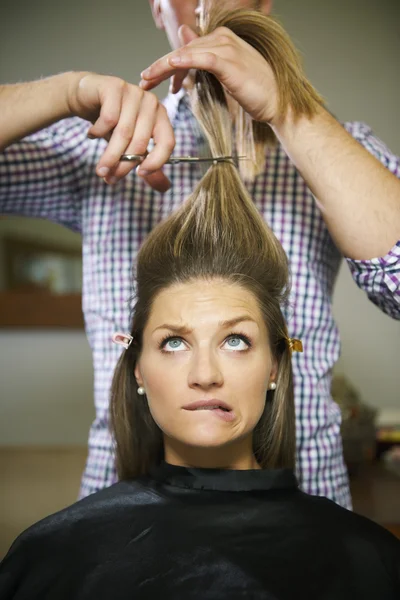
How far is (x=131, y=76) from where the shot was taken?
2.05 m

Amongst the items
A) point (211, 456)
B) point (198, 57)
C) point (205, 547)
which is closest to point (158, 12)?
point (198, 57)

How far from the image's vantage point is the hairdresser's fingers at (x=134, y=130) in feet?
3.15

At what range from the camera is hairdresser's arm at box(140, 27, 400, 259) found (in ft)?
A: 3.32

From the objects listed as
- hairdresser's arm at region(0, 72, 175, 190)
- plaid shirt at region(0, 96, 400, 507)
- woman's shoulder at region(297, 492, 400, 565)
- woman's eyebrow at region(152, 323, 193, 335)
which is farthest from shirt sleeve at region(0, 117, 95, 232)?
woman's shoulder at region(297, 492, 400, 565)

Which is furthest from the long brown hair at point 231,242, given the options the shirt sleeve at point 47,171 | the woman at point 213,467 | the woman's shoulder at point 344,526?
the shirt sleeve at point 47,171

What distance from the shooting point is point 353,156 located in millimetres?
1036

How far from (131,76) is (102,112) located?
1.16m

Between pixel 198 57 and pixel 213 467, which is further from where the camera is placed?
pixel 213 467

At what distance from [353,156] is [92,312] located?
59 cm

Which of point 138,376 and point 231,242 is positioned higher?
point 231,242

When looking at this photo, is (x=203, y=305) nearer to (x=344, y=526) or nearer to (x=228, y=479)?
(x=228, y=479)

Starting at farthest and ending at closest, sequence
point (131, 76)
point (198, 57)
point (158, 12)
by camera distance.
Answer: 1. point (131, 76)
2. point (158, 12)
3. point (198, 57)

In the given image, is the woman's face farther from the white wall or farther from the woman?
the white wall

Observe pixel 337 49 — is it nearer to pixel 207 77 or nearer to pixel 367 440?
pixel 367 440
